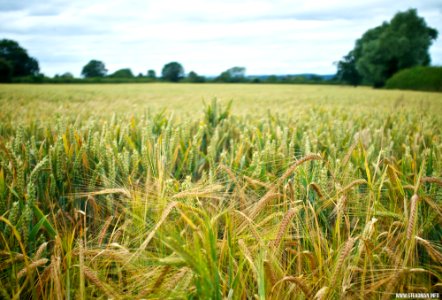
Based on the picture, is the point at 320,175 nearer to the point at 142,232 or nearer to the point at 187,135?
the point at 142,232

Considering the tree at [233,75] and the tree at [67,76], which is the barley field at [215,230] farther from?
the tree at [233,75]

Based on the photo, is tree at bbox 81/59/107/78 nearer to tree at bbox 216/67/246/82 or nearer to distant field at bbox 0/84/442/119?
tree at bbox 216/67/246/82

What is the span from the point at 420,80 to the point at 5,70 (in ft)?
125

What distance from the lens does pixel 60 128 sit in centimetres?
188

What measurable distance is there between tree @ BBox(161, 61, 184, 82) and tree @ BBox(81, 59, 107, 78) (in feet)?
34.4

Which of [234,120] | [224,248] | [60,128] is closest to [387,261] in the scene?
[224,248]

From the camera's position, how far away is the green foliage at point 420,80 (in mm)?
28080

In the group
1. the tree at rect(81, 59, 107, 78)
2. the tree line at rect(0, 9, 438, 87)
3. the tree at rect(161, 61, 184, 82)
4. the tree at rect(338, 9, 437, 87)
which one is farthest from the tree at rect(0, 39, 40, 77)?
the tree at rect(338, 9, 437, 87)

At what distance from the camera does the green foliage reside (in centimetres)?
2808

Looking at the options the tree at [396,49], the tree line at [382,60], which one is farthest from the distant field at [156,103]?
the tree at [396,49]

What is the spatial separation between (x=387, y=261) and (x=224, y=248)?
644 millimetres

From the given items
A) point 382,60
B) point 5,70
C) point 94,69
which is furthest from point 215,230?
point 94,69

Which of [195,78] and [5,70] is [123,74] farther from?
[5,70]

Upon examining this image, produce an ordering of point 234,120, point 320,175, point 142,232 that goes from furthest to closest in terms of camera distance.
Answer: point 234,120, point 320,175, point 142,232
